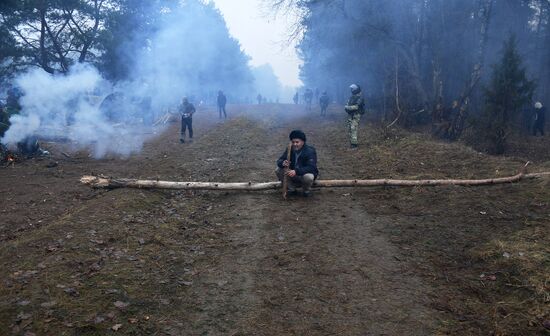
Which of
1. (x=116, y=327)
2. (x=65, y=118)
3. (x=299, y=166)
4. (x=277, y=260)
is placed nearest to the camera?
(x=116, y=327)

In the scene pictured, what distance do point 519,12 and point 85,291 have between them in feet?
101

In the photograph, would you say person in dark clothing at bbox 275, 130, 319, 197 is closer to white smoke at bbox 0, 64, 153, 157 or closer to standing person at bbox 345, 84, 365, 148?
standing person at bbox 345, 84, 365, 148

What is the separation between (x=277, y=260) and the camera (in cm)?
555

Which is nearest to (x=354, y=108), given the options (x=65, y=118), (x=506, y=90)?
(x=506, y=90)

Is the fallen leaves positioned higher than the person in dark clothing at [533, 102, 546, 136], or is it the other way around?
the person in dark clothing at [533, 102, 546, 136]

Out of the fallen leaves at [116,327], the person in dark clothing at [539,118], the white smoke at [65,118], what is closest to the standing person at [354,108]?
the white smoke at [65,118]

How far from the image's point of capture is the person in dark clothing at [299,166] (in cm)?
841

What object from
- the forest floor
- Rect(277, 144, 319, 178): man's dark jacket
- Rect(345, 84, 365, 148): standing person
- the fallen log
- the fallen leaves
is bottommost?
the fallen leaves

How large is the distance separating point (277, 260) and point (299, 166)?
336 centimetres

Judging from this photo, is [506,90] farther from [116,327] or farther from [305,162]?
Answer: [116,327]

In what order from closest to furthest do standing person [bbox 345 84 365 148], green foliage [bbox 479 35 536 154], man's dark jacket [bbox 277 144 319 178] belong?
man's dark jacket [bbox 277 144 319 178] < standing person [bbox 345 84 365 148] < green foliage [bbox 479 35 536 154]

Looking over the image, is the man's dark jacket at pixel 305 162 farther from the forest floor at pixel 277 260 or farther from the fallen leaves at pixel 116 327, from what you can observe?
the fallen leaves at pixel 116 327

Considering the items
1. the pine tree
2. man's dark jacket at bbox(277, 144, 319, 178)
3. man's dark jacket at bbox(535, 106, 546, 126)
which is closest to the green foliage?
the pine tree

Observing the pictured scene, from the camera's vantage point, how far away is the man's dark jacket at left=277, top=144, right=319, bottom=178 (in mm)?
8406
